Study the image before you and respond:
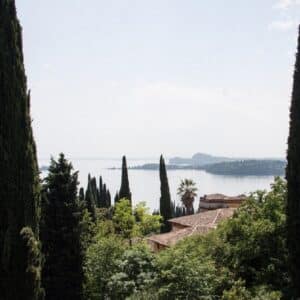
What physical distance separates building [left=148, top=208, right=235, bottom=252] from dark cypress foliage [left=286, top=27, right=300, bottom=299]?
1094 cm

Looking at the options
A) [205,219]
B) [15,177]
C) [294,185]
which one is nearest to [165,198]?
[205,219]

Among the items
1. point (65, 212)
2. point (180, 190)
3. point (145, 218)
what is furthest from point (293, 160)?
point (180, 190)

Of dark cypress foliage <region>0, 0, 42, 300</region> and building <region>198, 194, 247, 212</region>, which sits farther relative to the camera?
building <region>198, 194, 247, 212</region>

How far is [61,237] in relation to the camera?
14.2 meters

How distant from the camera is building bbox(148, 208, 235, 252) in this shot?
25094 millimetres

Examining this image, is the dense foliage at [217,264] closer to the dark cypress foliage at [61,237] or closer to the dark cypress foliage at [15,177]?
the dark cypress foliage at [61,237]

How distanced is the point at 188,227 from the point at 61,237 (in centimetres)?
1504

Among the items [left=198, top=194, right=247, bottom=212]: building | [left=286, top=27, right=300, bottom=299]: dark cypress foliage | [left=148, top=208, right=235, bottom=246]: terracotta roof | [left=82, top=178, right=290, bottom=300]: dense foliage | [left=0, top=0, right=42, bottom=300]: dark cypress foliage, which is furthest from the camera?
[left=198, top=194, right=247, bottom=212]: building

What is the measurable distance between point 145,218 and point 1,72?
941 inches

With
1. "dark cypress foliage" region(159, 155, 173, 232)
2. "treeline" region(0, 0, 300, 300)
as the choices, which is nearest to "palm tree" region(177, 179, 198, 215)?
"dark cypress foliage" region(159, 155, 173, 232)

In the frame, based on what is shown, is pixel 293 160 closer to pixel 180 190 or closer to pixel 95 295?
pixel 95 295

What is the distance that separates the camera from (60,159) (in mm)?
14734

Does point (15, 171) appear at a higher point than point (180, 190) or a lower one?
higher

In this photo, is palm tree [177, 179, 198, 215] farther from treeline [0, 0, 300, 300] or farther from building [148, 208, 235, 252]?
treeline [0, 0, 300, 300]
